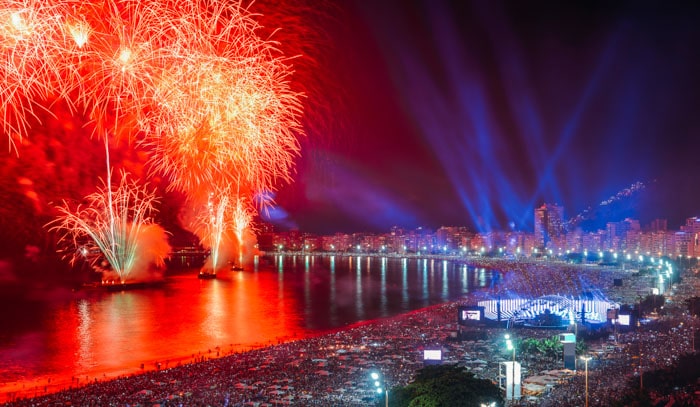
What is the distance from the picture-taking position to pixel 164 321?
89.8 ft

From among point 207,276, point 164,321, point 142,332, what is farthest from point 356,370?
point 207,276

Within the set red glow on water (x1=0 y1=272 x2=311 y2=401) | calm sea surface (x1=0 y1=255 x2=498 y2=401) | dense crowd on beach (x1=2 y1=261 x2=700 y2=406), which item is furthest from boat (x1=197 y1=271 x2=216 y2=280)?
dense crowd on beach (x1=2 y1=261 x2=700 y2=406)

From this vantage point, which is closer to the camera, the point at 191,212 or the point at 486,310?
the point at 486,310

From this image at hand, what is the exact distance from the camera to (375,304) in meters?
34.7

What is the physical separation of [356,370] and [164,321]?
16773mm

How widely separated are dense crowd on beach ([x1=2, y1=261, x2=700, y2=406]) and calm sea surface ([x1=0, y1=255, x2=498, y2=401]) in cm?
393

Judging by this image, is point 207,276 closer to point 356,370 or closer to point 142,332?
point 142,332

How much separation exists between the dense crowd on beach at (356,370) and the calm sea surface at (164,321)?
12.9 ft

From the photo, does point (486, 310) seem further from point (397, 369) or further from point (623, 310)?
point (397, 369)

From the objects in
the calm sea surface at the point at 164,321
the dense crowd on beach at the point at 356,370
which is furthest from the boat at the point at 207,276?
Answer: the dense crowd on beach at the point at 356,370

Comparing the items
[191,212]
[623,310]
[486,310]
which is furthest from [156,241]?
[623,310]

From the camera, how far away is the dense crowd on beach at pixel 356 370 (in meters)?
10.8

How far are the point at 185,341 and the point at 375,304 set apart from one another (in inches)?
579

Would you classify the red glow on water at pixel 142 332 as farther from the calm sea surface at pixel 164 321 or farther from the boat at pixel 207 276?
the boat at pixel 207 276
